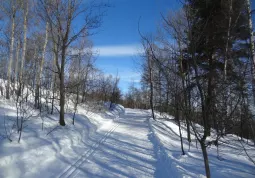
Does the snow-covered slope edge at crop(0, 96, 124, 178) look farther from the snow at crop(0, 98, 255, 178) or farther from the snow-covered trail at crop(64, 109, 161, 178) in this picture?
the snow-covered trail at crop(64, 109, 161, 178)

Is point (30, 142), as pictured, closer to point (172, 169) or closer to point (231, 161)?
point (172, 169)

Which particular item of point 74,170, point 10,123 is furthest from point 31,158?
point 10,123

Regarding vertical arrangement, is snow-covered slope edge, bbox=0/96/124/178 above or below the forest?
below

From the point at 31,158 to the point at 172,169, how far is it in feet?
13.0

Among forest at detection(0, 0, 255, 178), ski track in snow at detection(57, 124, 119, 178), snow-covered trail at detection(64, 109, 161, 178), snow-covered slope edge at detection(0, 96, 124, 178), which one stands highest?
forest at detection(0, 0, 255, 178)

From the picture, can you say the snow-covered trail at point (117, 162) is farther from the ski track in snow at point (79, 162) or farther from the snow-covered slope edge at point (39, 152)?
the snow-covered slope edge at point (39, 152)

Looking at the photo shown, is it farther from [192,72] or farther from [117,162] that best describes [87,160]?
[192,72]

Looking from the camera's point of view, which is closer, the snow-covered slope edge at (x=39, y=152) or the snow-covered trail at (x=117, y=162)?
the snow-covered slope edge at (x=39, y=152)

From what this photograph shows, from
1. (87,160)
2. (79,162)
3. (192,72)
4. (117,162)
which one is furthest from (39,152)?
(192,72)

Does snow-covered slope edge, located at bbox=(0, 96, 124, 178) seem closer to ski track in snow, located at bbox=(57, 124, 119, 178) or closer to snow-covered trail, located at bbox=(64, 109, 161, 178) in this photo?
ski track in snow, located at bbox=(57, 124, 119, 178)

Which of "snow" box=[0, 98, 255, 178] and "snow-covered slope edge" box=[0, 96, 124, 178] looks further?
"snow" box=[0, 98, 255, 178]

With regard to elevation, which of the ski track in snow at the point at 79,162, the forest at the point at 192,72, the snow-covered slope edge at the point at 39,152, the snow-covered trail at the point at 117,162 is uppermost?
the forest at the point at 192,72

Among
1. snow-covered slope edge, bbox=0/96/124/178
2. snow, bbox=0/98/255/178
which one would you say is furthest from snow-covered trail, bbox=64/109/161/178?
snow-covered slope edge, bbox=0/96/124/178

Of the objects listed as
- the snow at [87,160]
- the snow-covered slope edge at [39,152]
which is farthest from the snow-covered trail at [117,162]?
the snow-covered slope edge at [39,152]
